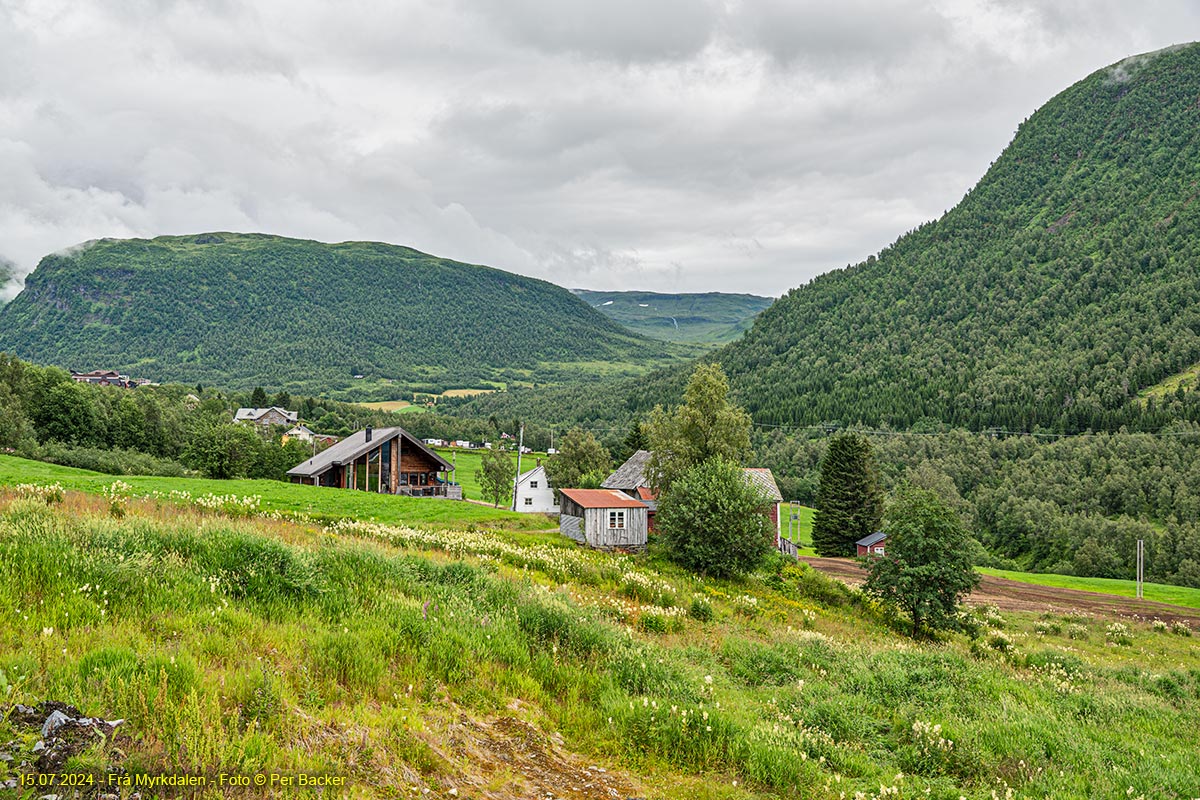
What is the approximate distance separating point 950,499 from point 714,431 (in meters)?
72.5

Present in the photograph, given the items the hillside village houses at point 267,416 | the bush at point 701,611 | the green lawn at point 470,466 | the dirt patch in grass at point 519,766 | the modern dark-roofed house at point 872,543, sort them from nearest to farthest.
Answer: the dirt patch in grass at point 519,766, the bush at point 701,611, the modern dark-roofed house at point 872,543, the green lawn at point 470,466, the hillside village houses at point 267,416

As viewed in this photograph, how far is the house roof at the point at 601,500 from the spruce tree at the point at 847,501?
35.1 meters

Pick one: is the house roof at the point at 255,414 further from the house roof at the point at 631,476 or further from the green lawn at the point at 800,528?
the green lawn at the point at 800,528

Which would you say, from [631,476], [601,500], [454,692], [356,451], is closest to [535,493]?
[631,476]

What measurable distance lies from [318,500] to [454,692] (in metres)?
33.2

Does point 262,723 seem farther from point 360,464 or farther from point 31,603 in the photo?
point 360,464

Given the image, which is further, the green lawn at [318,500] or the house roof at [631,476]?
the house roof at [631,476]

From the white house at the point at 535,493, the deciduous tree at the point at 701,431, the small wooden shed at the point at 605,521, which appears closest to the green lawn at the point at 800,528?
the white house at the point at 535,493

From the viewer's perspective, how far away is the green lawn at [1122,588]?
5334cm

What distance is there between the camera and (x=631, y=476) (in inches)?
2576

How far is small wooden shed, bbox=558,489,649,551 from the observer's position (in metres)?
46.5

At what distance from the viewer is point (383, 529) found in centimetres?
2170

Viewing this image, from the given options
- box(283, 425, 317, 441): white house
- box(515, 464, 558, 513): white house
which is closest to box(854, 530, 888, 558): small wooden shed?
box(515, 464, 558, 513): white house

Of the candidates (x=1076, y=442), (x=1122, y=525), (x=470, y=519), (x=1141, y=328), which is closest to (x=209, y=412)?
(x=470, y=519)
